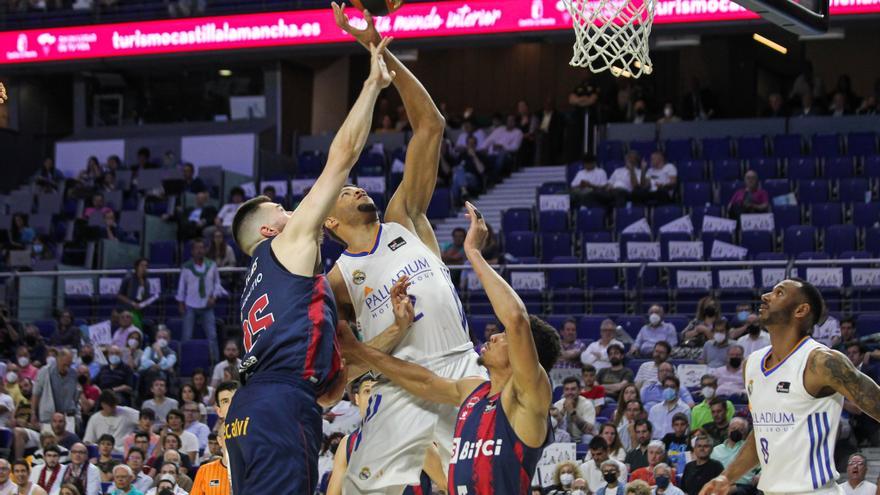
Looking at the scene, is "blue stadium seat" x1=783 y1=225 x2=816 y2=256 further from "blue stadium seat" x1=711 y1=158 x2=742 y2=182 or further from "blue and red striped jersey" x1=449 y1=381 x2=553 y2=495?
"blue and red striped jersey" x1=449 y1=381 x2=553 y2=495

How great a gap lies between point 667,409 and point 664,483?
2274 millimetres

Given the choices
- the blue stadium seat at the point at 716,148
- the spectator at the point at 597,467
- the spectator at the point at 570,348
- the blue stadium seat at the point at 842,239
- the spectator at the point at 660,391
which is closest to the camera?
the spectator at the point at 597,467

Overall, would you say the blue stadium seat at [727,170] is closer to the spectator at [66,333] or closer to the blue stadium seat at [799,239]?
the blue stadium seat at [799,239]

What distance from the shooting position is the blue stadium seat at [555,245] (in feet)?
61.7

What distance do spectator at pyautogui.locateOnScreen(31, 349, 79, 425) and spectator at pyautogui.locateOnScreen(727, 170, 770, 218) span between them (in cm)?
942

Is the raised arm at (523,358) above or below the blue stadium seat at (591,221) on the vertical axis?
below

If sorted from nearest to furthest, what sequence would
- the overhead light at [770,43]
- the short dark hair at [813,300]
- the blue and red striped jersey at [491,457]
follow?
the blue and red striped jersey at [491,457]
the short dark hair at [813,300]
the overhead light at [770,43]

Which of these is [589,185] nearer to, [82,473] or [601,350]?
[601,350]

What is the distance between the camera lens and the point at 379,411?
6.75 metres

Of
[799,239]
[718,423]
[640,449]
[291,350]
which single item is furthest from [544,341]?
[799,239]

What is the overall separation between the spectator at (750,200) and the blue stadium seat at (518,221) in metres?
3.09

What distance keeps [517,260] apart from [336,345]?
12.4 meters

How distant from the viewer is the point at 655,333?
15.6 metres

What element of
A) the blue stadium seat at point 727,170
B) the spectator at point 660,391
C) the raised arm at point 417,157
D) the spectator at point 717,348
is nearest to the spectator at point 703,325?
the spectator at point 717,348
